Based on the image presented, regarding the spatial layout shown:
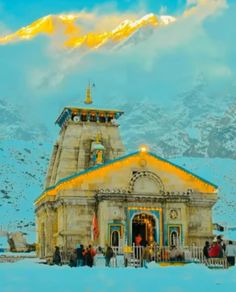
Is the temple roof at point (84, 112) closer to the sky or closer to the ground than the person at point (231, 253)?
closer to the sky

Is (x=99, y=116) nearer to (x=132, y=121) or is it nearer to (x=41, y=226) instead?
(x=41, y=226)

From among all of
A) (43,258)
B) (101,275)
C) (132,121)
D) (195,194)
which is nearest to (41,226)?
(43,258)

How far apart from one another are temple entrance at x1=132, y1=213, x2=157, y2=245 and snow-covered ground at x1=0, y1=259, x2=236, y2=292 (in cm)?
1252

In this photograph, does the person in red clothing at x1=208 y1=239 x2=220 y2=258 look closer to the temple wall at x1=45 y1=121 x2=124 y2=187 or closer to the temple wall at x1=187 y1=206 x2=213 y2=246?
the temple wall at x1=187 y1=206 x2=213 y2=246

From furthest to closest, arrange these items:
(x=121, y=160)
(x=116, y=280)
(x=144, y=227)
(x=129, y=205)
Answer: (x=144, y=227)
(x=121, y=160)
(x=129, y=205)
(x=116, y=280)

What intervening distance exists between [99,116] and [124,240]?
11415 mm

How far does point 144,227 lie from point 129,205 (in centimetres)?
296

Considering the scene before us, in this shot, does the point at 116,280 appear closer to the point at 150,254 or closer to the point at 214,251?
the point at 214,251

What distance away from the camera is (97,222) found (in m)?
33.0

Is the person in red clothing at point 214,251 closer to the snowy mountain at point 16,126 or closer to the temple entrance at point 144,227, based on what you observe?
the temple entrance at point 144,227

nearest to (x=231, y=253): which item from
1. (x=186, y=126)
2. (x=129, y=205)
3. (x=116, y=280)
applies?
(x=129, y=205)

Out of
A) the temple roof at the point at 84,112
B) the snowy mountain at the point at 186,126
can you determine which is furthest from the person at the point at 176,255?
the snowy mountain at the point at 186,126

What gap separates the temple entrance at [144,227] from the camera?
112ft

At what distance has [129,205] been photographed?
3303 centimetres
